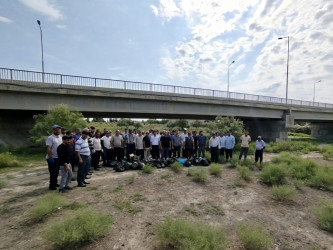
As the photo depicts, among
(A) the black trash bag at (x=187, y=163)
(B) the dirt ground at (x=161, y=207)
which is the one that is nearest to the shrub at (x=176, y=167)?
(B) the dirt ground at (x=161, y=207)

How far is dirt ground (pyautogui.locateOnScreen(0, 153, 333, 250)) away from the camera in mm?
3748

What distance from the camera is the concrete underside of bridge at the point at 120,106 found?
13.8m

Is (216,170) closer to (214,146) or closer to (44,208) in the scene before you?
(214,146)

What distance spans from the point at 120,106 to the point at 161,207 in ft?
46.5

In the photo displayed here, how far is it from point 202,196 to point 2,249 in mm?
4861

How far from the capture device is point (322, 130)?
1868 inches

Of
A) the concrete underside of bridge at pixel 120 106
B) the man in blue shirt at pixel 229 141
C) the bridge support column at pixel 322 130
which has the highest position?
the concrete underside of bridge at pixel 120 106

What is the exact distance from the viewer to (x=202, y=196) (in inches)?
239

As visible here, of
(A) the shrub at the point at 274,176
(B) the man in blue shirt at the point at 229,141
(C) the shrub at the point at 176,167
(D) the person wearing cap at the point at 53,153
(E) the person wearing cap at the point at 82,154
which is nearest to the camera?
(D) the person wearing cap at the point at 53,153

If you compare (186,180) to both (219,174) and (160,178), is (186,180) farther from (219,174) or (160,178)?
(219,174)

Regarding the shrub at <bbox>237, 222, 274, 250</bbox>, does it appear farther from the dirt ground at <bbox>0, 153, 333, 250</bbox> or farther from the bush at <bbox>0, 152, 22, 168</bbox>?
the bush at <bbox>0, 152, 22, 168</bbox>

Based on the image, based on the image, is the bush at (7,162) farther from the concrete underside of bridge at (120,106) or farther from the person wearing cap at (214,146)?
the person wearing cap at (214,146)

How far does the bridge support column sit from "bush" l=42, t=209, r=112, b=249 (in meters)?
56.9

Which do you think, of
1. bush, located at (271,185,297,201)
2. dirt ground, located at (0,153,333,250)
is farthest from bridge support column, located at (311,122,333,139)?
bush, located at (271,185,297,201)
